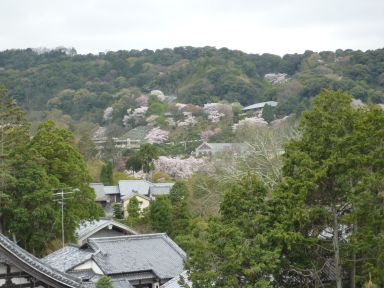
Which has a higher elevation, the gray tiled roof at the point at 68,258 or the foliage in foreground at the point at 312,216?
the foliage in foreground at the point at 312,216

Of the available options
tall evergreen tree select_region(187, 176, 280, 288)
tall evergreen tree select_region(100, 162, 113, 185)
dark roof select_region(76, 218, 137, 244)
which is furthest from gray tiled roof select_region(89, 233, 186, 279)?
tall evergreen tree select_region(100, 162, 113, 185)

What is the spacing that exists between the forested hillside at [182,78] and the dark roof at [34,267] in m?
60.0

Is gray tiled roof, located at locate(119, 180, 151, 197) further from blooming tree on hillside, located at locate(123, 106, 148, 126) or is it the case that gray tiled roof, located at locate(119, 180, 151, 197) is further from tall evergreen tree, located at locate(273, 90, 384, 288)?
tall evergreen tree, located at locate(273, 90, 384, 288)

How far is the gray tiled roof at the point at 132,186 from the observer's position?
48.6 meters

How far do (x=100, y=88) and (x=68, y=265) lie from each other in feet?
276

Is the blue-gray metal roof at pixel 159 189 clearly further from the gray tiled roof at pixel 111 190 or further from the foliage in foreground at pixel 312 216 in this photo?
the foliage in foreground at pixel 312 216

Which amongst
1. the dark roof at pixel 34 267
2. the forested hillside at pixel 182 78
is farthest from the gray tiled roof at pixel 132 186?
the dark roof at pixel 34 267

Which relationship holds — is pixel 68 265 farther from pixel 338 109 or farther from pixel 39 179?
pixel 338 109

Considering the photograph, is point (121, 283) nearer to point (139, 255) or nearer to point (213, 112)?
point (139, 255)

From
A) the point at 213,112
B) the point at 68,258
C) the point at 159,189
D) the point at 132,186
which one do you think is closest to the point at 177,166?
the point at 132,186

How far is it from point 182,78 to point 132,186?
53.9 meters

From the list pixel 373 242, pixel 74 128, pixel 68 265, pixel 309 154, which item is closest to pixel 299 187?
pixel 309 154

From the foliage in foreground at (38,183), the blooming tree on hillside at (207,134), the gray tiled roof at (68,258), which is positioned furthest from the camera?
the blooming tree on hillside at (207,134)

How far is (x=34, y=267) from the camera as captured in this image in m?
10.8
